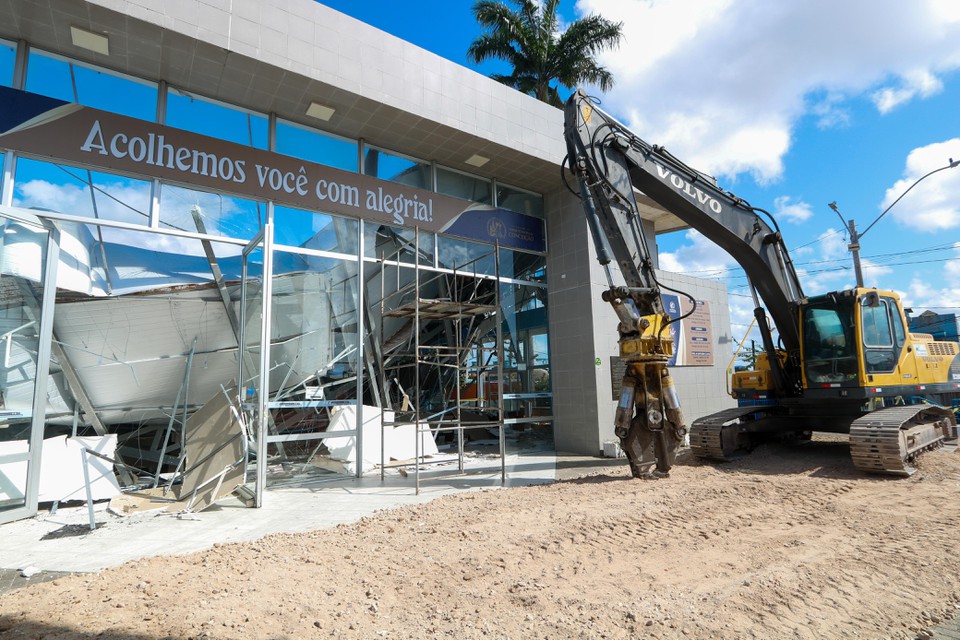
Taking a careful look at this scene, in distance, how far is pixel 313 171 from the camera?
838cm

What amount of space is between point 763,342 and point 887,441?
275 cm

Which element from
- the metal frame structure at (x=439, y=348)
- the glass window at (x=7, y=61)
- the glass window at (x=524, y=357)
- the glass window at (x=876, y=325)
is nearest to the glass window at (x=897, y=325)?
the glass window at (x=876, y=325)

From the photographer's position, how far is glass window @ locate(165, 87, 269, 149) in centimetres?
746

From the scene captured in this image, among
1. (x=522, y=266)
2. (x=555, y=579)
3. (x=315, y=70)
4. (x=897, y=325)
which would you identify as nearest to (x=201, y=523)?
(x=555, y=579)

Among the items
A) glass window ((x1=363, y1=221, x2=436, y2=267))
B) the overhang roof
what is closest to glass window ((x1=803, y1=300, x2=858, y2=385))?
the overhang roof

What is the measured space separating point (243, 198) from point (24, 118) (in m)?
2.53

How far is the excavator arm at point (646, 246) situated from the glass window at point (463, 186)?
3232 millimetres

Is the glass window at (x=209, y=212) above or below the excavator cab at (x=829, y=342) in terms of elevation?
above

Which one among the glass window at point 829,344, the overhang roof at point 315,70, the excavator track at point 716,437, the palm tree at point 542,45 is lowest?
the excavator track at point 716,437

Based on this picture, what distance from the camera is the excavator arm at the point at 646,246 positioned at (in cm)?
695

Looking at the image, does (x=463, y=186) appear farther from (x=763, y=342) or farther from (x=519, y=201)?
(x=763, y=342)

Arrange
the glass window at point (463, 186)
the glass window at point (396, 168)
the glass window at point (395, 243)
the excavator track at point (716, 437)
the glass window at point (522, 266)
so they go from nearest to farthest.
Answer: the excavator track at point (716, 437), the glass window at point (395, 243), the glass window at point (396, 168), the glass window at point (463, 186), the glass window at point (522, 266)

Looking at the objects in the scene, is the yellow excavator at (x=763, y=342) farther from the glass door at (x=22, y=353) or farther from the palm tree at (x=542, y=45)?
the palm tree at (x=542, y=45)

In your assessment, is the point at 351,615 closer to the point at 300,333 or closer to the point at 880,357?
the point at 300,333
